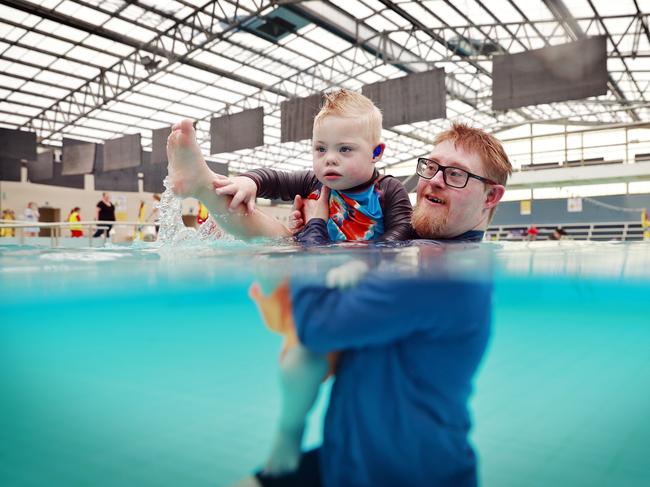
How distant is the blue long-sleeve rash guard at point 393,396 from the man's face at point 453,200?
1.28 meters

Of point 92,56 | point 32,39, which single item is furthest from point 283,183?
point 92,56

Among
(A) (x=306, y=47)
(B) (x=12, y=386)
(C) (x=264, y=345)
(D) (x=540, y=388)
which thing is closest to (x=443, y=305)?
(C) (x=264, y=345)

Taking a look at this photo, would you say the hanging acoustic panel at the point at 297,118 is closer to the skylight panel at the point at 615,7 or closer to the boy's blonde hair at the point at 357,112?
the skylight panel at the point at 615,7

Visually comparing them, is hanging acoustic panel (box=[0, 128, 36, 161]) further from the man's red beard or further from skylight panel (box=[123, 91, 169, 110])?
the man's red beard

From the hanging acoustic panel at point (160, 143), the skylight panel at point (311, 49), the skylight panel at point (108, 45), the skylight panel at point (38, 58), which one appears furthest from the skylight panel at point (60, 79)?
the skylight panel at point (311, 49)

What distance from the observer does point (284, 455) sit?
2.92 feet

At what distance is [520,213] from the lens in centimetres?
1997

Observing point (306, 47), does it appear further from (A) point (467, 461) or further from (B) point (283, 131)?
(A) point (467, 461)

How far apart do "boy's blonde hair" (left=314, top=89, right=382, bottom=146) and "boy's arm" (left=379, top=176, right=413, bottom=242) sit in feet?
0.79

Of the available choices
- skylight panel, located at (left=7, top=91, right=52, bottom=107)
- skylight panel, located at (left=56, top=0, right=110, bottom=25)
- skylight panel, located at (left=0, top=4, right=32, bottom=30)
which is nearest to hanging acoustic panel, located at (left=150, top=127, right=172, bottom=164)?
skylight panel, located at (left=56, top=0, right=110, bottom=25)

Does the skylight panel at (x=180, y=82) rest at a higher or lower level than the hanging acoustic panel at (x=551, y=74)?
higher

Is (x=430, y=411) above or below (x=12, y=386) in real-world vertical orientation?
above

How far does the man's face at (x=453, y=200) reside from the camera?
213cm

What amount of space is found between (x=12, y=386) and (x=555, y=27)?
15092 mm
